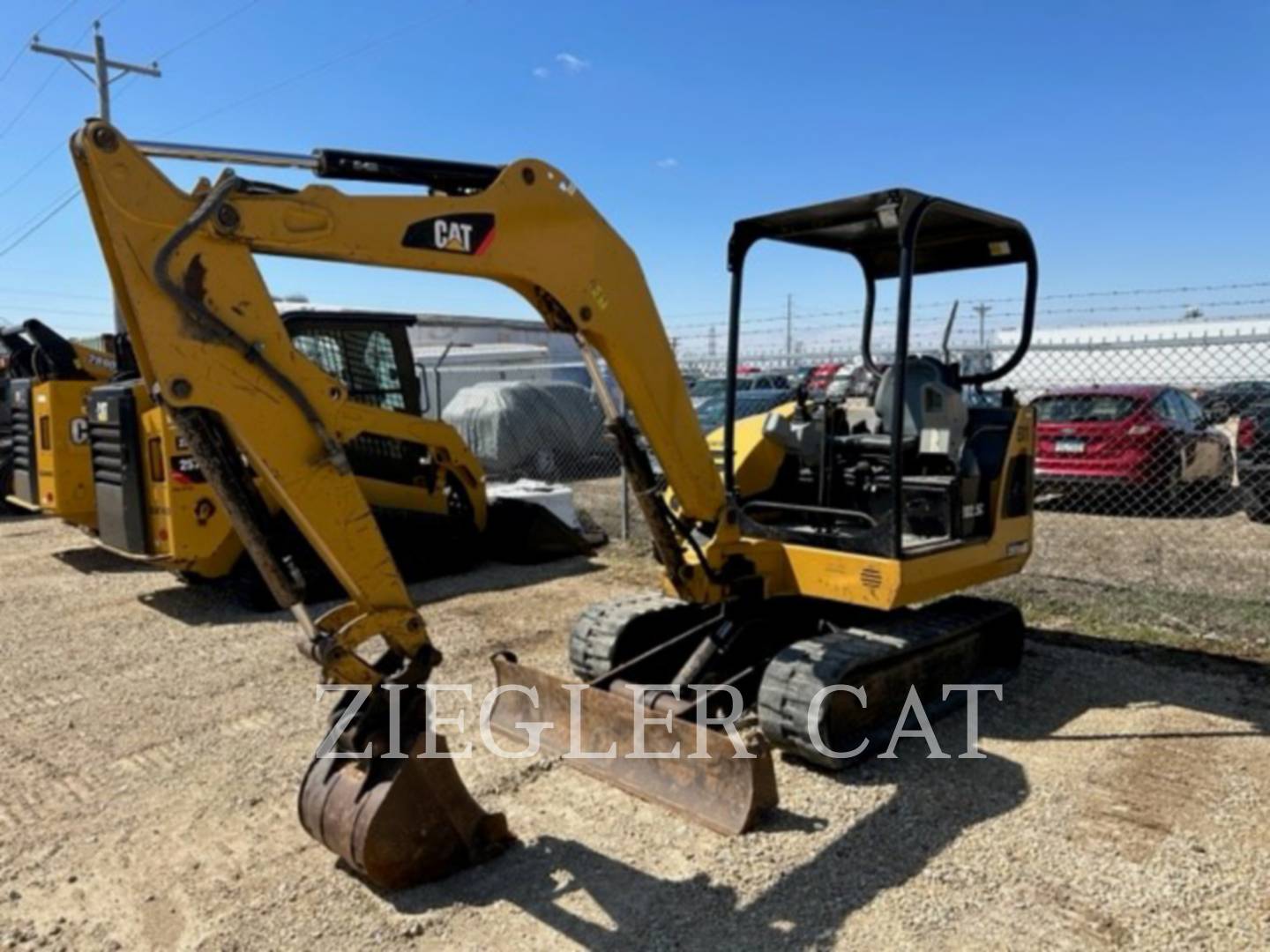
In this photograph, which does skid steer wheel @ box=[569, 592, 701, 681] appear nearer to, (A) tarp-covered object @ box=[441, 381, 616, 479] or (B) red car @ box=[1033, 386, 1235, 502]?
(B) red car @ box=[1033, 386, 1235, 502]

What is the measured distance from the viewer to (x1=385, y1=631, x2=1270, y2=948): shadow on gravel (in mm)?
3182

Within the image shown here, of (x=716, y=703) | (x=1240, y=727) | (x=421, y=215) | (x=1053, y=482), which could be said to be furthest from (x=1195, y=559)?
(x=421, y=215)

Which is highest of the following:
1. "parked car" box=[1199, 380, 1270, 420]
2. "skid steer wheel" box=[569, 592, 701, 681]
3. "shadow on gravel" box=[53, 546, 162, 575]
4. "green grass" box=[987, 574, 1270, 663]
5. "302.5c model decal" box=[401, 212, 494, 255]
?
"302.5c model decal" box=[401, 212, 494, 255]

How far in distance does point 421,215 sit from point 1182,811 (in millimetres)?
3736

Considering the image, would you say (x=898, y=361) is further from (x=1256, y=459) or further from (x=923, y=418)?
(x=1256, y=459)

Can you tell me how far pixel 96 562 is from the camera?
9914 millimetres

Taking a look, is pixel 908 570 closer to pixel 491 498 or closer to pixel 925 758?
pixel 925 758

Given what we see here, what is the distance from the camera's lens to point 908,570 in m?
4.59

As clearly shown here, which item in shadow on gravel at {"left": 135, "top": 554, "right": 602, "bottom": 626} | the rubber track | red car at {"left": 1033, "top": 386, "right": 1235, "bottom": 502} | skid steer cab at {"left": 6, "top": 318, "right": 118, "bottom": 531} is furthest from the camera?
red car at {"left": 1033, "top": 386, "right": 1235, "bottom": 502}

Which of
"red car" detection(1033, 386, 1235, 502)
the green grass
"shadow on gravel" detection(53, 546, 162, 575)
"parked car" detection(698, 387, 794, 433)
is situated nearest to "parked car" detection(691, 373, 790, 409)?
"parked car" detection(698, 387, 794, 433)

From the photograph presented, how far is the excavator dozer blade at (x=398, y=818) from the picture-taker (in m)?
3.34

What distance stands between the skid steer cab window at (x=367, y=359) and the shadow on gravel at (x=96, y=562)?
8.81ft

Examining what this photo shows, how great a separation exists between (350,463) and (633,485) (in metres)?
2.93

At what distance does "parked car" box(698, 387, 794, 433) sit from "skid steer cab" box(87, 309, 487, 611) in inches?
115
